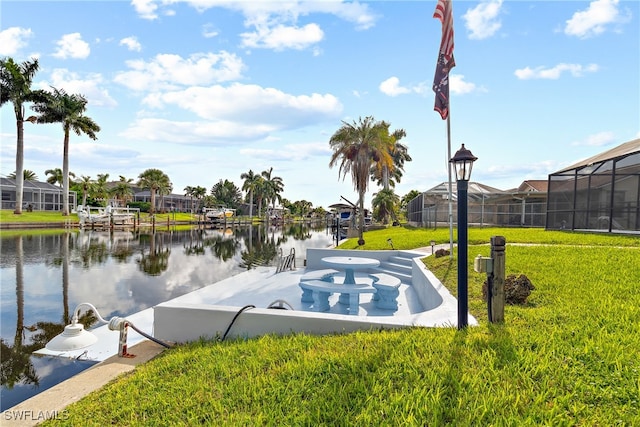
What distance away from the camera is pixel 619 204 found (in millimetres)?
13453

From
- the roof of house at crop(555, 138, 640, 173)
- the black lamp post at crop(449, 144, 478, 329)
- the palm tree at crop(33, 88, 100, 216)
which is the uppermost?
the palm tree at crop(33, 88, 100, 216)

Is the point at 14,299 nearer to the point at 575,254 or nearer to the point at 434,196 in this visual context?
the point at 575,254

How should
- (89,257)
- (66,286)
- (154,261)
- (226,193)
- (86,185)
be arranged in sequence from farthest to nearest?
(226,193), (86,185), (89,257), (154,261), (66,286)

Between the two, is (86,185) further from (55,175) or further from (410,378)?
(410,378)

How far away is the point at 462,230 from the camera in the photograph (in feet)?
13.2

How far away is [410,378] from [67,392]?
11.5ft

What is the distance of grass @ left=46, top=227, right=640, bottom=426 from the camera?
245 cm

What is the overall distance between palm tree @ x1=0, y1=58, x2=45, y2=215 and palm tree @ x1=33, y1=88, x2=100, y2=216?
1.71m

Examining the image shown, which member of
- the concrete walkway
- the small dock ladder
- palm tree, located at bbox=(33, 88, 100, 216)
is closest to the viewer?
the concrete walkway

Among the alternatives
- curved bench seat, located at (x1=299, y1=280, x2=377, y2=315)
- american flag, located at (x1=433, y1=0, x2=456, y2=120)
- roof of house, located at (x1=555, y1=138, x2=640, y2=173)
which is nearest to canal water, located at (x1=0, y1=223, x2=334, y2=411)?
curved bench seat, located at (x1=299, y1=280, x2=377, y2=315)

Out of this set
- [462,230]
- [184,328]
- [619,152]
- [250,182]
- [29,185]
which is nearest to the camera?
[462,230]

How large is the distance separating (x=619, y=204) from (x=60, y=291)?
20.6 meters

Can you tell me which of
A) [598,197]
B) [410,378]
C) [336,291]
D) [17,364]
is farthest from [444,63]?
[598,197]

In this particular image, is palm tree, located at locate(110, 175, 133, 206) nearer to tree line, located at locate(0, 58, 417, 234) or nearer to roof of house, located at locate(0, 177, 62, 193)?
tree line, located at locate(0, 58, 417, 234)
